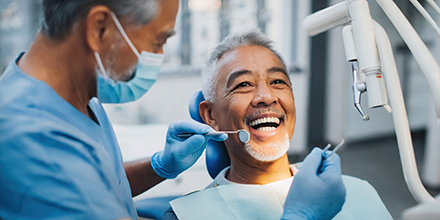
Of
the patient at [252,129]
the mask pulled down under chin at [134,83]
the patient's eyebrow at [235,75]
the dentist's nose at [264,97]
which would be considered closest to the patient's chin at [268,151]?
the patient at [252,129]

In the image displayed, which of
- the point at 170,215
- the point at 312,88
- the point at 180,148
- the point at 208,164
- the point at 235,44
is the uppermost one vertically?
the point at 235,44

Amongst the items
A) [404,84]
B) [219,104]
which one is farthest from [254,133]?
[404,84]

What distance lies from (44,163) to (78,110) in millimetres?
222

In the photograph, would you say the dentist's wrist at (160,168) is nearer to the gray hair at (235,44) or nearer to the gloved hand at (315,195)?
the gray hair at (235,44)

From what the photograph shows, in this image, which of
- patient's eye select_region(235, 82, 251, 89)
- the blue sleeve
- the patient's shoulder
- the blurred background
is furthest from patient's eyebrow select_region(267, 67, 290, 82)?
the blurred background

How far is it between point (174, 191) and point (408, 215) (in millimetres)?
1363

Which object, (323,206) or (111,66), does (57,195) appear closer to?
(111,66)

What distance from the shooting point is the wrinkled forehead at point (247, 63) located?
1231 millimetres

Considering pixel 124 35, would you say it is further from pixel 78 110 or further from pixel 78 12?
pixel 78 110

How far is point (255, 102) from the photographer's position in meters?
1.18

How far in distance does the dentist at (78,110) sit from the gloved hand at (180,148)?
0.82 ft

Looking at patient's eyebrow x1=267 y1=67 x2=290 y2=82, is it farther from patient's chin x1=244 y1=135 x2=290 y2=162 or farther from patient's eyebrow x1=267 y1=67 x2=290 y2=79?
patient's chin x1=244 y1=135 x2=290 y2=162

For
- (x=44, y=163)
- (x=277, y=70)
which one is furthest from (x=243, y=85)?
(x=44, y=163)

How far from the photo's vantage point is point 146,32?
0.77 meters
